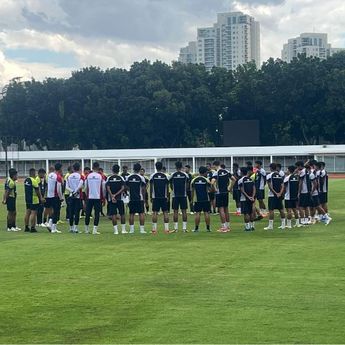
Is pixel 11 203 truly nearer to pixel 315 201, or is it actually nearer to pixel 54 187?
pixel 54 187

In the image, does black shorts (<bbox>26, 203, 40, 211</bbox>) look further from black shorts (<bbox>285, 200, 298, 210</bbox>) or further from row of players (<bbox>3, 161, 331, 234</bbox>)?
black shorts (<bbox>285, 200, 298, 210</bbox>)

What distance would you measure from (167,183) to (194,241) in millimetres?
2942

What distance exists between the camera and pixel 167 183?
1866 cm

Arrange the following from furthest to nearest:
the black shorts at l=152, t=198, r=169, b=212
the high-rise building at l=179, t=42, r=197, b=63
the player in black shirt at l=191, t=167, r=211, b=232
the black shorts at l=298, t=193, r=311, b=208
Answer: the high-rise building at l=179, t=42, r=197, b=63, the black shorts at l=298, t=193, r=311, b=208, the black shorts at l=152, t=198, r=169, b=212, the player in black shirt at l=191, t=167, r=211, b=232

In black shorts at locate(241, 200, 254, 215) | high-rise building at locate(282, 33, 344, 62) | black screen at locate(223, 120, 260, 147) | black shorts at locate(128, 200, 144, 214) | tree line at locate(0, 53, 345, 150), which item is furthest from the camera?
high-rise building at locate(282, 33, 344, 62)

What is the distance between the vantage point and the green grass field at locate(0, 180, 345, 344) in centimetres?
774

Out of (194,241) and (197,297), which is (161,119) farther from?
(197,297)

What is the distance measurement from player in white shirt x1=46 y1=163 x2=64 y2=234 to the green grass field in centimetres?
336

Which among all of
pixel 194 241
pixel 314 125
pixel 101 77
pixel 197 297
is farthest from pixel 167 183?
pixel 101 77

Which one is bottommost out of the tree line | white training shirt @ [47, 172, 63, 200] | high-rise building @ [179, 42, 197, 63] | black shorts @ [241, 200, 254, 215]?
black shorts @ [241, 200, 254, 215]

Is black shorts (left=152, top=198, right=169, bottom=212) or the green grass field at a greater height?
black shorts (left=152, top=198, right=169, bottom=212)

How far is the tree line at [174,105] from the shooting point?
3223 inches

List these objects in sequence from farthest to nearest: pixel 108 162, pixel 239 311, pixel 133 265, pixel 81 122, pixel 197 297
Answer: pixel 81 122 < pixel 108 162 < pixel 133 265 < pixel 197 297 < pixel 239 311

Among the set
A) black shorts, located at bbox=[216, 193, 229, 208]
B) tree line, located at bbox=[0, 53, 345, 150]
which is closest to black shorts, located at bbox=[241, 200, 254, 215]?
black shorts, located at bbox=[216, 193, 229, 208]
